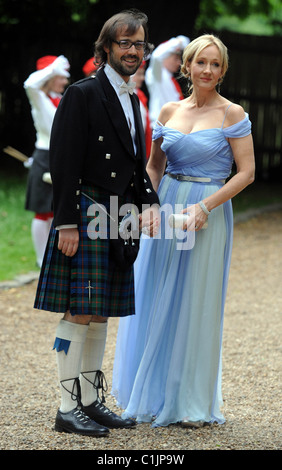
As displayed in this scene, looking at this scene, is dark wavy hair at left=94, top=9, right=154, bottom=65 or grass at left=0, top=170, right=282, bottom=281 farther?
grass at left=0, top=170, right=282, bottom=281

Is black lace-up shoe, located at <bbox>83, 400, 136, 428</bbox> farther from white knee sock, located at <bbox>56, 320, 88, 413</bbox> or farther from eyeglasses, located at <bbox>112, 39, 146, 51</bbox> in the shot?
eyeglasses, located at <bbox>112, 39, 146, 51</bbox>

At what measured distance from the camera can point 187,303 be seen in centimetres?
339

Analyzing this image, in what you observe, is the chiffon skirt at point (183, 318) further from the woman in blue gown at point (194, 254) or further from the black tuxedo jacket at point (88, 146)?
the black tuxedo jacket at point (88, 146)

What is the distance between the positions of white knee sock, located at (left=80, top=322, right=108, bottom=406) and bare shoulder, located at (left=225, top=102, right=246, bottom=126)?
3.57ft

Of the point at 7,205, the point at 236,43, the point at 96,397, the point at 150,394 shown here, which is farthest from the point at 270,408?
the point at 236,43

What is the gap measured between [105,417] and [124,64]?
63.1 inches

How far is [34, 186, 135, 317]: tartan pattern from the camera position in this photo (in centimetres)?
308

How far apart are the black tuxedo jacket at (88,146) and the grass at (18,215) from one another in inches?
151

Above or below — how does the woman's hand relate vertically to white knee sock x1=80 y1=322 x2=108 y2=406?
above

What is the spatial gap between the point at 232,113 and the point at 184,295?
2.85 ft

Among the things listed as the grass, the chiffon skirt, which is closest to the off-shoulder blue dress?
the chiffon skirt

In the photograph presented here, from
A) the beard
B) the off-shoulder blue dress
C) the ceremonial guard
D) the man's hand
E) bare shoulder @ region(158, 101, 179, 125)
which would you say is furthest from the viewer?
the ceremonial guard

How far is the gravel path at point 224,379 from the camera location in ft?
10.4
